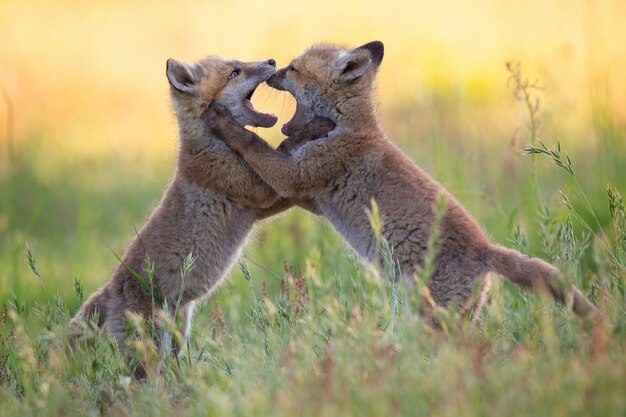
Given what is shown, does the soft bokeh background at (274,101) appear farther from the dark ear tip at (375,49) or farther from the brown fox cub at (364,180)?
the dark ear tip at (375,49)

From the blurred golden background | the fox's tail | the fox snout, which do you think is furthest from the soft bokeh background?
the fox's tail

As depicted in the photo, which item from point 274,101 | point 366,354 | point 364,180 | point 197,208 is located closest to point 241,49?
point 274,101

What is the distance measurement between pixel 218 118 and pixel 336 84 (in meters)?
0.99

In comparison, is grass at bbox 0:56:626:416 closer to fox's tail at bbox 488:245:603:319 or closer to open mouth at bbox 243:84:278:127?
fox's tail at bbox 488:245:603:319

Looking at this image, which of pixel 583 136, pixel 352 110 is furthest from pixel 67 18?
pixel 352 110

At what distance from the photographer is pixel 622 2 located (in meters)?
14.8

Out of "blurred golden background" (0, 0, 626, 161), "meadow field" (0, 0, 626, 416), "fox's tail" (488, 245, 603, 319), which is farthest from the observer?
"blurred golden background" (0, 0, 626, 161)

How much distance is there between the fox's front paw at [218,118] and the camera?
7121 millimetres

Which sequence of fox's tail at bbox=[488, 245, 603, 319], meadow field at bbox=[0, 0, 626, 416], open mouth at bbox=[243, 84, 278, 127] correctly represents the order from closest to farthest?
meadow field at bbox=[0, 0, 626, 416], fox's tail at bbox=[488, 245, 603, 319], open mouth at bbox=[243, 84, 278, 127]

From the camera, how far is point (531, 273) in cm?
543

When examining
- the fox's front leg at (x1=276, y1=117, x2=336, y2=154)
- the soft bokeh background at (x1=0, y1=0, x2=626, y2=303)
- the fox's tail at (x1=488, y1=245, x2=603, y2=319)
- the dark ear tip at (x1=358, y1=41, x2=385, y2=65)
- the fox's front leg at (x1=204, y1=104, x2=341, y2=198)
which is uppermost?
the dark ear tip at (x1=358, y1=41, x2=385, y2=65)

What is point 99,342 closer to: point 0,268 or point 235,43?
point 0,268

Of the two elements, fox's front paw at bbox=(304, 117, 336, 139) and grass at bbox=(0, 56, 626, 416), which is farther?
fox's front paw at bbox=(304, 117, 336, 139)

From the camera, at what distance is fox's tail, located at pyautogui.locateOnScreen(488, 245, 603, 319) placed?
201 inches
